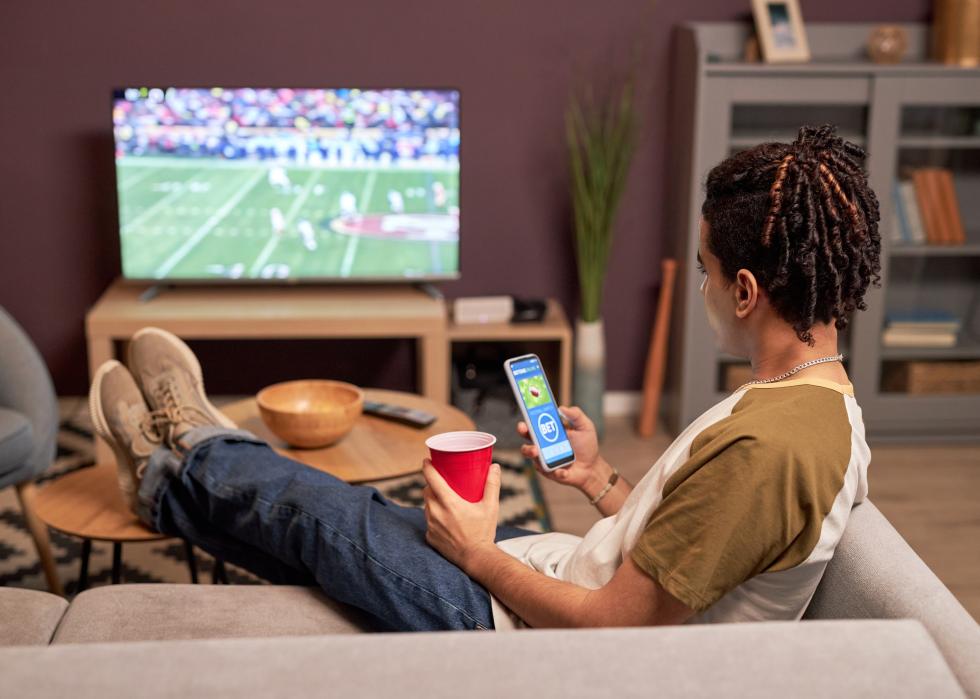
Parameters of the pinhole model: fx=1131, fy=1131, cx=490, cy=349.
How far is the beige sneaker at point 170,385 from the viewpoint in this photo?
1984 mm

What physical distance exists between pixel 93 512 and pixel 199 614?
1.80 ft

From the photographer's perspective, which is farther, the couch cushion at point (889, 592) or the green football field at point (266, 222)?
the green football field at point (266, 222)

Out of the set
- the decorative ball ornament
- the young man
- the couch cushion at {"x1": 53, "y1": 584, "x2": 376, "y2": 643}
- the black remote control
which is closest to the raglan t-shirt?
the young man

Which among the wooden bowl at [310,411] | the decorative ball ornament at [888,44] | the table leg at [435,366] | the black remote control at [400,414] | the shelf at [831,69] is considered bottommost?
the table leg at [435,366]

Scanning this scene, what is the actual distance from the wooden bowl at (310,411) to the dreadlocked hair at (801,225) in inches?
43.7

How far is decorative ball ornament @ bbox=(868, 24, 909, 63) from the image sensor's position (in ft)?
11.6

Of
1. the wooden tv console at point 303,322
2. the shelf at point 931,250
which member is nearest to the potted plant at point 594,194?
the wooden tv console at point 303,322

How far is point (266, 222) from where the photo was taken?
3559 millimetres

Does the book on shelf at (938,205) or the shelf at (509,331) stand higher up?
the book on shelf at (938,205)

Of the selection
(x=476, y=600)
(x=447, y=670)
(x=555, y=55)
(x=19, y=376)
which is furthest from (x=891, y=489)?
(x=447, y=670)

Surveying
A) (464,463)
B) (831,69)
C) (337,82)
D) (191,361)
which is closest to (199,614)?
(464,463)

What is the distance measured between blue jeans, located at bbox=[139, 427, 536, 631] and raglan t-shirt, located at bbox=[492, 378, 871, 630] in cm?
29

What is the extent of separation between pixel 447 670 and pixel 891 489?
2.63m

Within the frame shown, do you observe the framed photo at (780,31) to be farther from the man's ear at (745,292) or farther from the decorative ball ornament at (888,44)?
the man's ear at (745,292)
